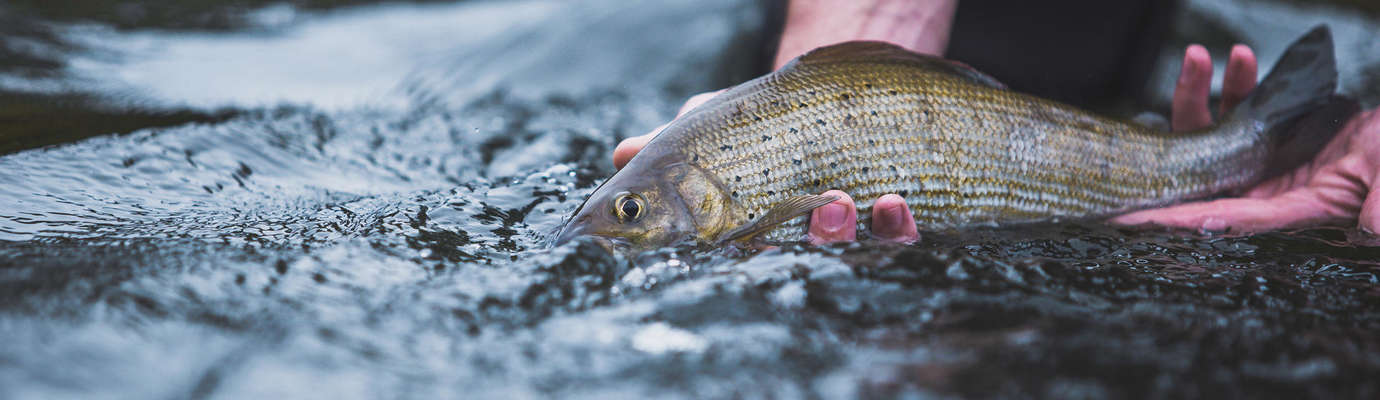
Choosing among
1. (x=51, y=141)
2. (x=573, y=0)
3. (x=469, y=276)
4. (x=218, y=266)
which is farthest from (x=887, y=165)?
(x=573, y=0)

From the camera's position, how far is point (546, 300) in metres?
2.12

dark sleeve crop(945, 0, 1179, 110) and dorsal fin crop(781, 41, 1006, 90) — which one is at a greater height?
dark sleeve crop(945, 0, 1179, 110)

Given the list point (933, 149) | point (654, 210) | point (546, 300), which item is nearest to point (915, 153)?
point (933, 149)

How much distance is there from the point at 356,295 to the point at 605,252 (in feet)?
2.06

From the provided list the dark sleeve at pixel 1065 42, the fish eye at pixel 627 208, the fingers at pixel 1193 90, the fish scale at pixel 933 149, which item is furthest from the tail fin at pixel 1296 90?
the fish eye at pixel 627 208

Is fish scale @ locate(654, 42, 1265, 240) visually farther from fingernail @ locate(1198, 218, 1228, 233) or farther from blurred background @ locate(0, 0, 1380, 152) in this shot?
blurred background @ locate(0, 0, 1380, 152)

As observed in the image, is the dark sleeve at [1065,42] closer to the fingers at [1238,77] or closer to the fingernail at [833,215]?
the fingers at [1238,77]

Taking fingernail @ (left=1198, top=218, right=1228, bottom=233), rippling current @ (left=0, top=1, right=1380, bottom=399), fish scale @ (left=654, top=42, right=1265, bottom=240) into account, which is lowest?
rippling current @ (left=0, top=1, right=1380, bottom=399)

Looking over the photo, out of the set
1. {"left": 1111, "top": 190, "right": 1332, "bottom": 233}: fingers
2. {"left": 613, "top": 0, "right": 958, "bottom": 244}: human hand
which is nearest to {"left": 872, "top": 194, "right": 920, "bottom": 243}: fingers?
{"left": 1111, "top": 190, "right": 1332, "bottom": 233}: fingers

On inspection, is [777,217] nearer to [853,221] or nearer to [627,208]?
[853,221]

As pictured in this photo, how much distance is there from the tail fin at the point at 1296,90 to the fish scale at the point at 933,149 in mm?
109

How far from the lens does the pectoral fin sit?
2533mm

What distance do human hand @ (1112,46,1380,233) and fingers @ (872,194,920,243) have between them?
0.96 metres

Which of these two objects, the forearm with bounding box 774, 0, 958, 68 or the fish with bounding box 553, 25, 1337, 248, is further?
the forearm with bounding box 774, 0, 958, 68
